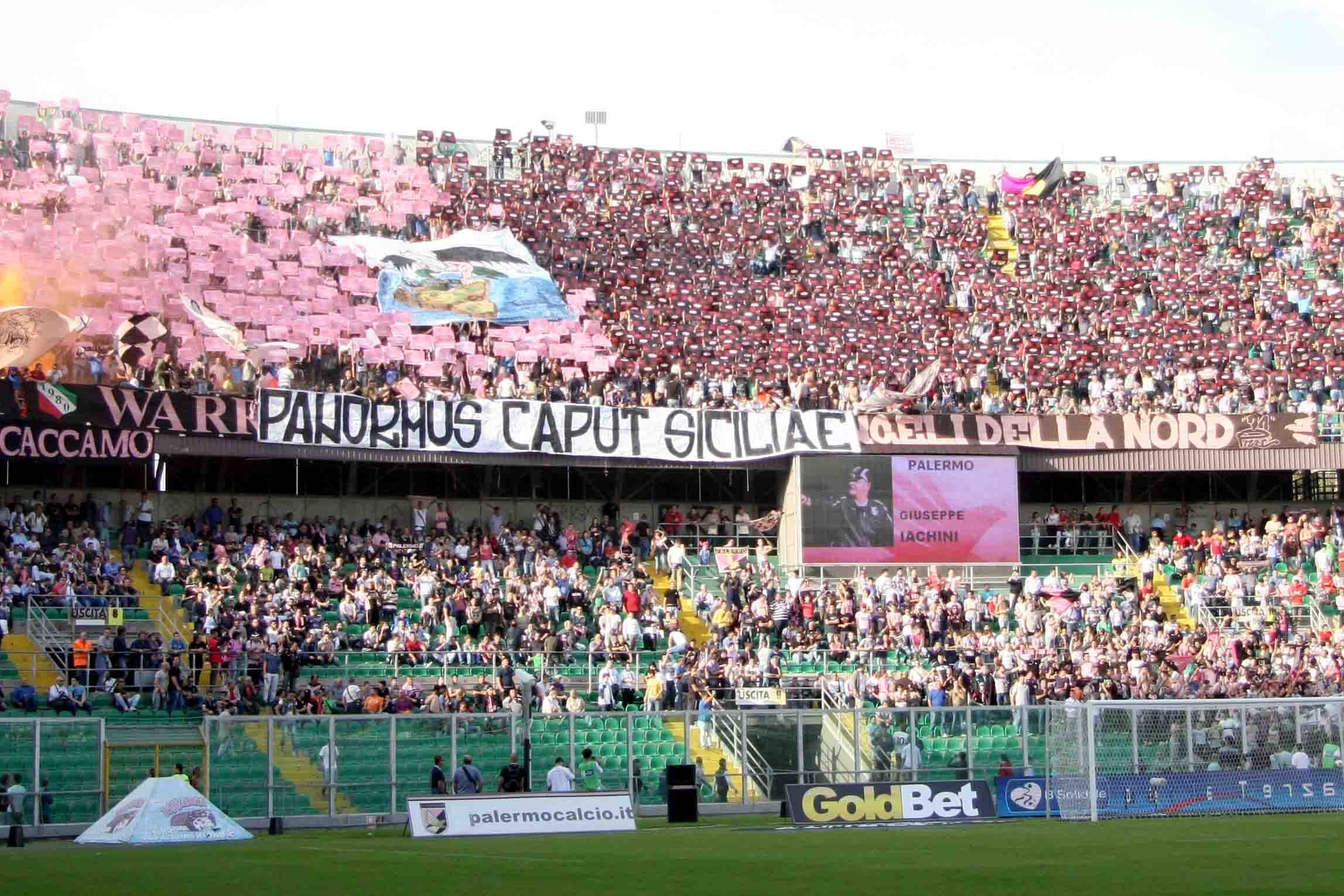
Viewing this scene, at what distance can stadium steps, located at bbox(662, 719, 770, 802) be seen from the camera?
29844 millimetres

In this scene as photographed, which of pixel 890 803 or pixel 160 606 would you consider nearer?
pixel 890 803

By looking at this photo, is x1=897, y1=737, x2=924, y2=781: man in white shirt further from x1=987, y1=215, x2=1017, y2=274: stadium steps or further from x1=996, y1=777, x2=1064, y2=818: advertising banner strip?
x1=987, y1=215, x2=1017, y2=274: stadium steps

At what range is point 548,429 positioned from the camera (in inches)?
1654

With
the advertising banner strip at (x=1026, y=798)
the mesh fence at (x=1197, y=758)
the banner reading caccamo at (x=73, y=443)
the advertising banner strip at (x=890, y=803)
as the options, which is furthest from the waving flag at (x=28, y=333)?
the mesh fence at (x=1197, y=758)

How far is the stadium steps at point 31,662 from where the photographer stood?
3222 centimetres

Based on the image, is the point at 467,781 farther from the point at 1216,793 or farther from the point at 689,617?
the point at 689,617

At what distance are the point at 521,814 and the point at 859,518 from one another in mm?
19051

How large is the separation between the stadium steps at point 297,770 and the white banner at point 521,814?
2503 millimetres

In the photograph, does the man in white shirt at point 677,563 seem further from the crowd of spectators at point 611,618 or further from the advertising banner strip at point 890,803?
the advertising banner strip at point 890,803

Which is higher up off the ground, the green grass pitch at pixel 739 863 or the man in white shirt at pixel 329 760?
the man in white shirt at pixel 329 760

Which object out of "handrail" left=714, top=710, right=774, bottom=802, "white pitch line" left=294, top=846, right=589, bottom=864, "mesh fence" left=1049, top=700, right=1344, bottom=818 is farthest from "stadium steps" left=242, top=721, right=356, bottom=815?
"mesh fence" left=1049, top=700, right=1344, bottom=818

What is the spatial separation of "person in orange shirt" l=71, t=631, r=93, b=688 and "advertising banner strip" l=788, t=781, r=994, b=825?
515 inches

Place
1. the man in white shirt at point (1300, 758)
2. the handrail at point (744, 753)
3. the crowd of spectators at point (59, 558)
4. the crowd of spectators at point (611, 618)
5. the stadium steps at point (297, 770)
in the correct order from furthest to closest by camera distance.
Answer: the crowd of spectators at point (59, 558) → the crowd of spectators at point (611, 618) → the handrail at point (744, 753) → the man in white shirt at point (1300, 758) → the stadium steps at point (297, 770)

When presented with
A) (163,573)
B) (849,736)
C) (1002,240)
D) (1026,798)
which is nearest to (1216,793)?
(1026,798)
